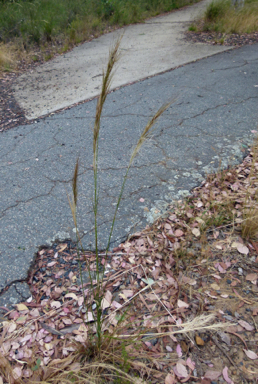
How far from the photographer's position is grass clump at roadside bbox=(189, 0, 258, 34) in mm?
6688

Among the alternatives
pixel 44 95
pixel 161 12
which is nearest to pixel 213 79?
pixel 44 95

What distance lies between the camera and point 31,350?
1505 millimetres

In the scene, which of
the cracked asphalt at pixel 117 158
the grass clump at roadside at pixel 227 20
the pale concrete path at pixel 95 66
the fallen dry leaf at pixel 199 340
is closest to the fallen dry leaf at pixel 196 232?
the cracked asphalt at pixel 117 158

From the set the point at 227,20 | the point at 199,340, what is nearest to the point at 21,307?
the point at 199,340

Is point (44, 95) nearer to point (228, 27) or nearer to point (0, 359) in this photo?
point (0, 359)

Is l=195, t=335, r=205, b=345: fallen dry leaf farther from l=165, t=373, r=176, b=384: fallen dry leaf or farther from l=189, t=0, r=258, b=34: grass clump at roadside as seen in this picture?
l=189, t=0, r=258, b=34: grass clump at roadside

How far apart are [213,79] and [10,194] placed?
11.8 feet

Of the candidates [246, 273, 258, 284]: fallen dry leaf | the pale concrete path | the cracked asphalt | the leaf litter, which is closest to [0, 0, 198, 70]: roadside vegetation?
the pale concrete path

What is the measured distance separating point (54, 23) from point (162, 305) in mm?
6532

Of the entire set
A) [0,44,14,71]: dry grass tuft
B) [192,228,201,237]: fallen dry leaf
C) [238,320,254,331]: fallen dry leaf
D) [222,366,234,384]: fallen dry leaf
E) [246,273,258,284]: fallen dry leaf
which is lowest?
[246,273,258,284]: fallen dry leaf

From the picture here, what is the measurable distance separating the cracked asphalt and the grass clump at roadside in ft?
9.55

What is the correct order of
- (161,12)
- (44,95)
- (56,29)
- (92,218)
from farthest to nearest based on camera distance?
(161,12) < (56,29) < (44,95) < (92,218)

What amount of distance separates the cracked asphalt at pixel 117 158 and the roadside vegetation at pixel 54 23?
2.50 m

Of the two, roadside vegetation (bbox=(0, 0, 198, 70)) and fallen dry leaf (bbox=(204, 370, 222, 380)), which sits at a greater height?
roadside vegetation (bbox=(0, 0, 198, 70))
